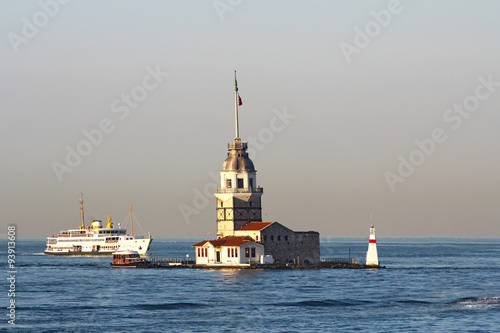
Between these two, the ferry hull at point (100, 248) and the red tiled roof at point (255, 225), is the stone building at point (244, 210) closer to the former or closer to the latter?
the red tiled roof at point (255, 225)

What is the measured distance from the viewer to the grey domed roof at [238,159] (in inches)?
4437

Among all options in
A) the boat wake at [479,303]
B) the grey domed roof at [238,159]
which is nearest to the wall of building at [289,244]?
the grey domed roof at [238,159]

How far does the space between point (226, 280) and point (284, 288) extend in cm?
955

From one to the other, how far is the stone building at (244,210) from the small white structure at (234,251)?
3.80ft

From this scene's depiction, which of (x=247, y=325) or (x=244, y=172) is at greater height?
(x=244, y=172)

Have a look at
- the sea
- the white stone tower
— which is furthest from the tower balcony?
the sea

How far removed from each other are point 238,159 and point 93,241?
82.6 metres

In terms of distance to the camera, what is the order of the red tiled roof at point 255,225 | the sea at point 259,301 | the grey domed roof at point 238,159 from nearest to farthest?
the sea at point 259,301 → the red tiled roof at point 255,225 → the grey domed roof at point 238,159

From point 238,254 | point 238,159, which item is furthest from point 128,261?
point 238,254

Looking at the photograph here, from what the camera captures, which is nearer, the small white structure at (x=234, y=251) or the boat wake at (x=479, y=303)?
the boat wake at (x=479, y=303)

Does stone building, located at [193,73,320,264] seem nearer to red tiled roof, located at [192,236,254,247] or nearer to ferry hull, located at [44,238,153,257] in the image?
red tiled roof, located at [192,236,254,247]

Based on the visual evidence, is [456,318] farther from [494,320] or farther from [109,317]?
[109,317]

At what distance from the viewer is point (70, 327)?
2461 inches

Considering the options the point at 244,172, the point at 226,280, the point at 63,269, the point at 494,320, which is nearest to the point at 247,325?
the point at 494,320
